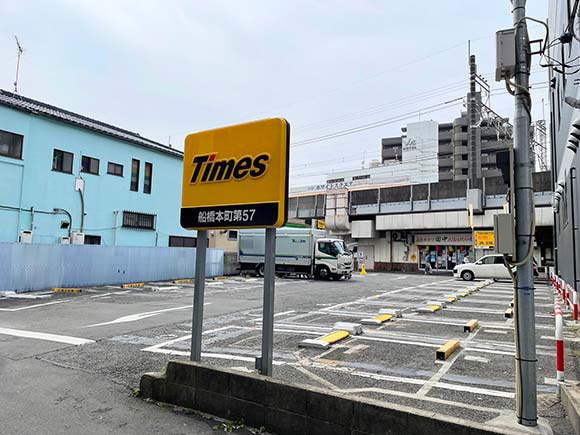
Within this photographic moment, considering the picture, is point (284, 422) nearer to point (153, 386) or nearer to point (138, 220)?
point (153, 386)

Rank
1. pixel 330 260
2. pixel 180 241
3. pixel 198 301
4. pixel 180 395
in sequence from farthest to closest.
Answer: pixel 180 241, pixel 330 260, pixel 198 301, pixel 180 395

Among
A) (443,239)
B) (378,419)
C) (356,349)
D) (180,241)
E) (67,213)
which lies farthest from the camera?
(443,239)

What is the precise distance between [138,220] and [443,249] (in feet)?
80.0

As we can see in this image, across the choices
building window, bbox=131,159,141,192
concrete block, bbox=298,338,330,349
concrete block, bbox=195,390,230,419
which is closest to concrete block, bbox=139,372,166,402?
concrete block, bbox=195,390,230,419

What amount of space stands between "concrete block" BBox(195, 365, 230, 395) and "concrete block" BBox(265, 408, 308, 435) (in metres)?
0.58

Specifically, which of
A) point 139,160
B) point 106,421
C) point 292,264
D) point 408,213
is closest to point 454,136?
point 408,213

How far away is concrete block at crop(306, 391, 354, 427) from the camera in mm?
3653

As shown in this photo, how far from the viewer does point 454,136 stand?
58.8 meters

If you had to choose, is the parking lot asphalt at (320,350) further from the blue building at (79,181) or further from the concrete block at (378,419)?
the blue building at (79,181)

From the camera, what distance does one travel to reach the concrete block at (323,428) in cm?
366

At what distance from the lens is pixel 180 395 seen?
4.77 m

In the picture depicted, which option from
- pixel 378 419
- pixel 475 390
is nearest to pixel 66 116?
pixel 475 390

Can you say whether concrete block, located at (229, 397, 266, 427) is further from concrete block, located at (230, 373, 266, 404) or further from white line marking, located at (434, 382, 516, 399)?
white line marking, located at (434, 382, 516, 399)

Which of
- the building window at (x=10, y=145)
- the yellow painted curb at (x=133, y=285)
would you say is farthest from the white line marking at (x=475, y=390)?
the building window at (x=10, y=145)
